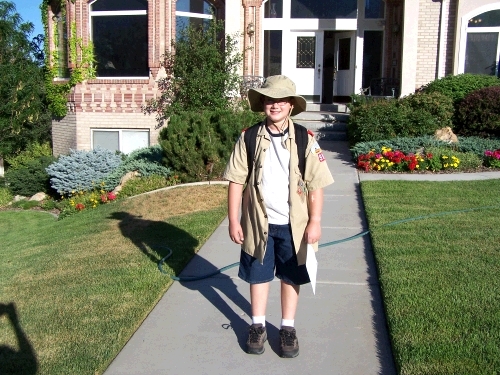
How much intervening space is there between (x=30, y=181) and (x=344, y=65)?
9.23 metres

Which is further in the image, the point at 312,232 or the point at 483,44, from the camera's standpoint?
the point at 483,44

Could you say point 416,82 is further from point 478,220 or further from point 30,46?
point 30,46

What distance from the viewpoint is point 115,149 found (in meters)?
15.4

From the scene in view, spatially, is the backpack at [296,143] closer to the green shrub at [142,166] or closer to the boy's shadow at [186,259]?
the boy's shadow at [186,259]

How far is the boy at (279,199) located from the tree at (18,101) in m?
14.0

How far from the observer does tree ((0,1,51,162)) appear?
16359mm

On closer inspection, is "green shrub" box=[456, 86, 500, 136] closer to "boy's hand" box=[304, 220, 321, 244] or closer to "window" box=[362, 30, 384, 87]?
"window" box=[362, 30, 384, 87]

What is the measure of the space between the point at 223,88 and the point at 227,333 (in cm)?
1066

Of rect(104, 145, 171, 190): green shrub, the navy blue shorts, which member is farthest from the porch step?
the navy blue shorts

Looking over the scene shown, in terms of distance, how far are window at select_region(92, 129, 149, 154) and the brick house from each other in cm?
3

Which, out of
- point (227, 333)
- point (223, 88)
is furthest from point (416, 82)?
point (227, 333)

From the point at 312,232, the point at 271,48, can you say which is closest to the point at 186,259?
the point at 312,232

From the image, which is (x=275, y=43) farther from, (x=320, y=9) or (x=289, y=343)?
(x=289, y=343)

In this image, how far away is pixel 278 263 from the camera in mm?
4055
